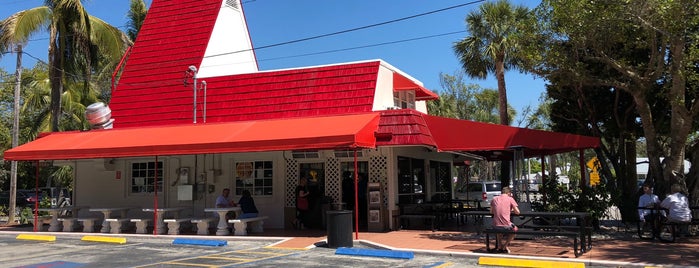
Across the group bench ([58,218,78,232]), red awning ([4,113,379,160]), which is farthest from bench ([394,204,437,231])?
bench ([58,218,78,232])

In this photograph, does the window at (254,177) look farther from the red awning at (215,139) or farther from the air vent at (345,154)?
the air vent at (345,154)

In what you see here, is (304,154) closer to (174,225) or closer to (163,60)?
(174,225)

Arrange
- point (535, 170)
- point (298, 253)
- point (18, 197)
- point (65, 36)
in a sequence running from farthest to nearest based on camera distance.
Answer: point (535, 170)
point (18, 197)
point (65, 36)
point (298, 253)

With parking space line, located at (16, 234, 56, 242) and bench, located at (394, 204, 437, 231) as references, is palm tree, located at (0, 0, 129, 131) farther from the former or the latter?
bench, located at (394, 204, 437, 231)

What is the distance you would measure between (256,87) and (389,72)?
422cm

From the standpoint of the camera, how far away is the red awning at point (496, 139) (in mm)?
13625

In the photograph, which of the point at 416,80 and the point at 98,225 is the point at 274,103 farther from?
the point at 98,225

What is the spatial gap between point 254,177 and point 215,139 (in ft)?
9.48

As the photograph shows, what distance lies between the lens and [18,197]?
30969 millimetres

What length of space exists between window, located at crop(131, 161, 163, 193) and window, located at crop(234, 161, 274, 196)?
281 centimetres

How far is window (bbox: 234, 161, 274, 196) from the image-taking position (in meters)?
16.3

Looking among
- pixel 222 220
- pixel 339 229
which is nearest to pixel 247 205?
pixel 222 220

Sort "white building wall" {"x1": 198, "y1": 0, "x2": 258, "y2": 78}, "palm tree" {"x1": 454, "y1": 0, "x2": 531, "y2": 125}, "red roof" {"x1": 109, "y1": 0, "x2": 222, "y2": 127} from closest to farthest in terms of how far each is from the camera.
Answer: "red roof" {"x1": 109, "y1": 0, "x2": 222, "y2": 127} → "white building wall" {"x1": 198, "y1": 0, "x2": 258, "y2": 78} → "palm tree" {"x1": 454, "y1": 0, "x2": 531, "y2": 125}

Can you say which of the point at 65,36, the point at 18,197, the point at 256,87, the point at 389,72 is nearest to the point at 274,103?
the point at 256,87
